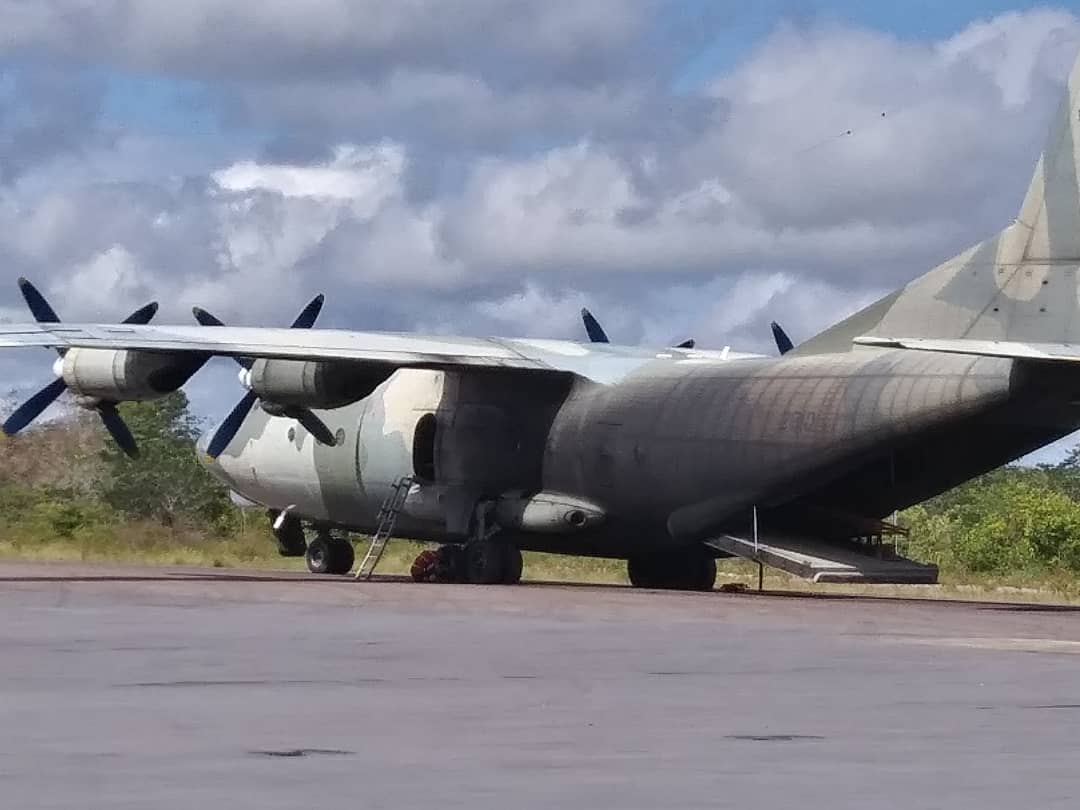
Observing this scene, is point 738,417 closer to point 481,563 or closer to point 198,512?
point 481,563

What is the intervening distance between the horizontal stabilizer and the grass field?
7292mm

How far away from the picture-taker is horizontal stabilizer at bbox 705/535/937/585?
30.4 m

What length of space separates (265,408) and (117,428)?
2.62m

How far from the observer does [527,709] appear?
46.1ft

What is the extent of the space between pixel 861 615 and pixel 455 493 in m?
11.1

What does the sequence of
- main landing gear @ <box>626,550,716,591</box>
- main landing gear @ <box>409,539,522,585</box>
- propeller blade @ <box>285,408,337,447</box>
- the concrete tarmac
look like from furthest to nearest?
main landing gear @ <box>626,550,716,591</box> → propeller blade @ <box>285,408,337,447</box> → main landing gear @ <box>409,539,522,585</box> → the concrete tarmac

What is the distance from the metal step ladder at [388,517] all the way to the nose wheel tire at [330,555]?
376 cm

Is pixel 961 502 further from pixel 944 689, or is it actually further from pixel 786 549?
pixel 944 689

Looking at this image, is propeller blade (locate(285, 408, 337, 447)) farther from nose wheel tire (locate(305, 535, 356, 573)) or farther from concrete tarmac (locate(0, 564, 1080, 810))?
concrete tarmac (locate(0, 564, 1080, 810))

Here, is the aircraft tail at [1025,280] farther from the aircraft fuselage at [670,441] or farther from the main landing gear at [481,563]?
the main landing gear at [481,563]

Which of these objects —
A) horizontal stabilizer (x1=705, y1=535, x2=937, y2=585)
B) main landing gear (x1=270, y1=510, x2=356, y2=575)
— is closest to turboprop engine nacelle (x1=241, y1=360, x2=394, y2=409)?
horizontal stabilizer (x1=705, y1=535, x2=937, y2=585)

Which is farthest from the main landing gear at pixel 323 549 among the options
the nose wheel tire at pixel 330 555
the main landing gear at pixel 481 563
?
the main landing gear at pixel 481 563

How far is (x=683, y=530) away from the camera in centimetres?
3344

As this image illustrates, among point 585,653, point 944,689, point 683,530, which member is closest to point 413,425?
point 683,530
